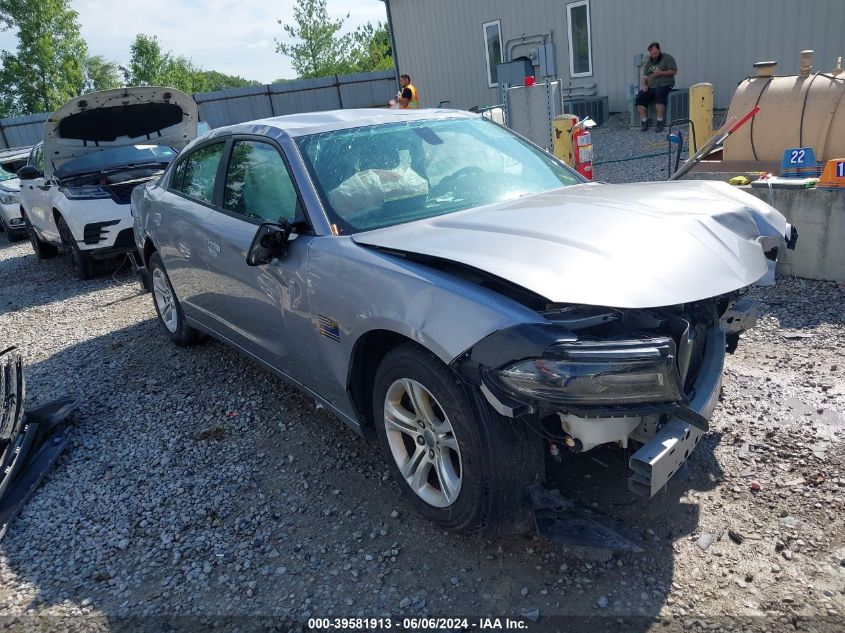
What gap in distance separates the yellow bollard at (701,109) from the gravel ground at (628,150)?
627 millimetres

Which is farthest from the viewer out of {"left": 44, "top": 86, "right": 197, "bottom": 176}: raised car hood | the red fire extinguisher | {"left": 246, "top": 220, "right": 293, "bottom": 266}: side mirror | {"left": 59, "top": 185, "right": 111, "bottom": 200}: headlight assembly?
{"left": 59, "top": 185, "right": 111, "bottom": 200}: headlight assembly

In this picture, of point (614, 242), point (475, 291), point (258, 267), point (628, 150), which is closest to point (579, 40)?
point (628, 150)

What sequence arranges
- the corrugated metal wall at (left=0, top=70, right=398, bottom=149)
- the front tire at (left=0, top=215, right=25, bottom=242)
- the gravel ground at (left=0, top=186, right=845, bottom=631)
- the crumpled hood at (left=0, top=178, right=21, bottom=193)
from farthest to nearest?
1. the corrugated metal wall at (left=0, top=70, right=398, bottom=149)
2. the front tire at (left=0, top=215, right=25, bottom=242)
3. the crumpled hood at (left=0, top=178, right=21, bottom=193)
4. the gravel ground at (left=0, top=186, right=845, bottom=631)

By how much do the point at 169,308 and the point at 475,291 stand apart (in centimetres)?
371

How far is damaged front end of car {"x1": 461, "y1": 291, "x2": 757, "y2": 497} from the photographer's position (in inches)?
84.3

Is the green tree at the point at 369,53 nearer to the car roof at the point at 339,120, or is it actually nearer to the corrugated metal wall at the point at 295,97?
the corrugated metal wall at the point at 295,97

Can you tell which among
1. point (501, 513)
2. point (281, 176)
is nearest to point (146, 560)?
point (501, 513)

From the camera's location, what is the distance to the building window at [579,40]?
1452 centimetres

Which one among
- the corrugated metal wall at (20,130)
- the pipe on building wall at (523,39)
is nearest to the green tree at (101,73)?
the corrugated metal wall at (20,130)

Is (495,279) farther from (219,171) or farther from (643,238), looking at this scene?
(219,171)

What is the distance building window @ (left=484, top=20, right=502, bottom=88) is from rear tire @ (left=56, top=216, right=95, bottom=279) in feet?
37.4

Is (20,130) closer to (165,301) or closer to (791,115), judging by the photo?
(165,301)

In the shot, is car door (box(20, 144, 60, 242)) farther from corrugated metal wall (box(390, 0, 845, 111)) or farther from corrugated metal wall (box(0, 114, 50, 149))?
corrugated metal wall (box(0, 114, 50, 149))

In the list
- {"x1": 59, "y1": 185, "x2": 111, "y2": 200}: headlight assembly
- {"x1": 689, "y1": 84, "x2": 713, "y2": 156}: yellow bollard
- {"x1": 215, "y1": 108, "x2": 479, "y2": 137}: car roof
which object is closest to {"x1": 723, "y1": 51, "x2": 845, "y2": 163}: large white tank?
{"x1": 689, "y1": 84, "x2": 713, "y2": 156}: yellow bollard
